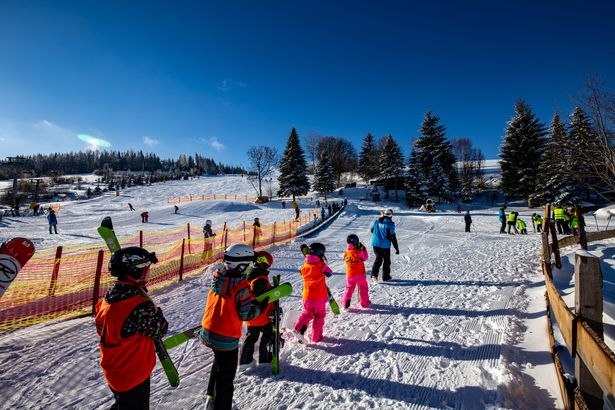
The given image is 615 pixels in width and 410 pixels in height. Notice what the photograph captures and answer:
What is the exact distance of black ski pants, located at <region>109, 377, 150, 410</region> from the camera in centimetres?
231

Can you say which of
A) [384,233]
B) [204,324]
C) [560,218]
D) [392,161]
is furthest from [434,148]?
[204,324]

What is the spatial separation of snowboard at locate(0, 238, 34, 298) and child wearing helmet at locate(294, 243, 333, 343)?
336 cm

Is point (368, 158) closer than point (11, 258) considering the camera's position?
No

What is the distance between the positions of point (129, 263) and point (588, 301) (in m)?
3.64

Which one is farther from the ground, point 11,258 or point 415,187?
point 415,187

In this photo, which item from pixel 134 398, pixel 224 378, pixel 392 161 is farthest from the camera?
pixel 392 161

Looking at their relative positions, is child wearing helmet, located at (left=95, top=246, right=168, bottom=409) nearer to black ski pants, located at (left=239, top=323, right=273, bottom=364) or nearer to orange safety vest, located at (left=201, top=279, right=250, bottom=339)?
orange safety vest, located at (left=201, top=279, right=250, bottom=339)

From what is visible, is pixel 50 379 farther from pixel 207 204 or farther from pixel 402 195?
pixel 402 195

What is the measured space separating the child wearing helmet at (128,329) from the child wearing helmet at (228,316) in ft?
1.81

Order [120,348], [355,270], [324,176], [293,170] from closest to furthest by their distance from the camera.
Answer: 1. [120,348]
2. [355,270]
3. [293,170]
4. [324,176]

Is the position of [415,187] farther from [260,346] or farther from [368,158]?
[260,346]

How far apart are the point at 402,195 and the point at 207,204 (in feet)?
97.1

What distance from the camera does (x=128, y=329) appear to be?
7.19 feet

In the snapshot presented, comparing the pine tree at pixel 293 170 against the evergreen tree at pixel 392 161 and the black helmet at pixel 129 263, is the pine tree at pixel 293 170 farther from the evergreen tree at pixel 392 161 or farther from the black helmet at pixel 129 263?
the black helmet at pixel 129 263
